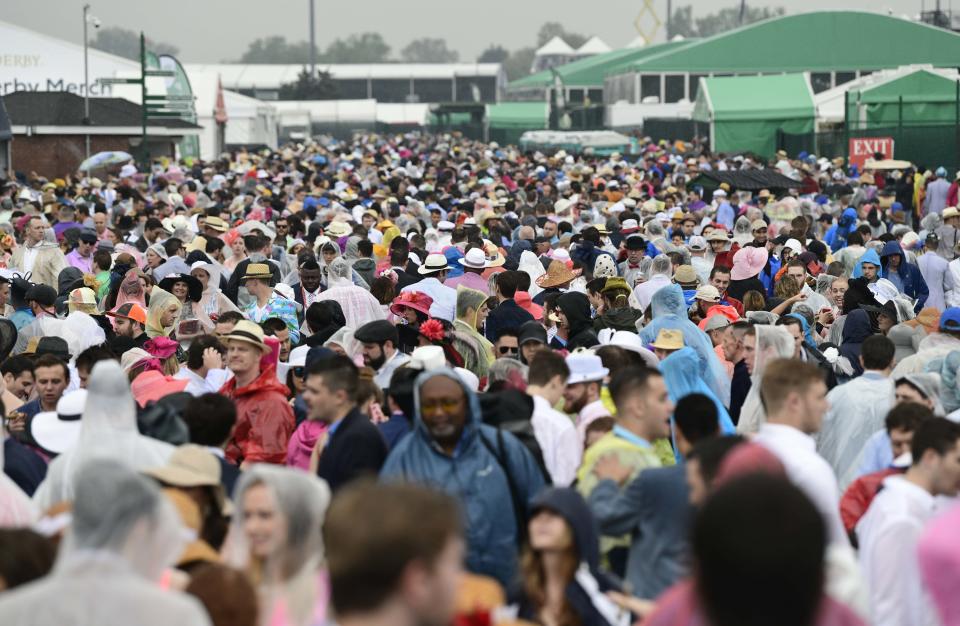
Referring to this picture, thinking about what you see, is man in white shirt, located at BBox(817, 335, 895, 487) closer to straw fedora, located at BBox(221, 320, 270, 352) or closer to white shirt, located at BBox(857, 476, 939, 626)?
white shirt, located at BBox(857, 476, 939, 626)

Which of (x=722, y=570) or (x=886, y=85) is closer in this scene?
(x=722, y=570)

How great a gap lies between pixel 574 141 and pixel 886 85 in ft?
50.0

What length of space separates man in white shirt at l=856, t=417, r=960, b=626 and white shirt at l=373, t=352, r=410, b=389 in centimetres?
373

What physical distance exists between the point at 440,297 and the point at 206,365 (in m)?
3.07

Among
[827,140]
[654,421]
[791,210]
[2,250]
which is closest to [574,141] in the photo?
[827,140]

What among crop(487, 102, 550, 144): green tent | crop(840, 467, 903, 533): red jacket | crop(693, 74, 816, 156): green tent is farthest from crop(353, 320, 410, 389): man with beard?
crop(487, 102, 550, 144): green tent

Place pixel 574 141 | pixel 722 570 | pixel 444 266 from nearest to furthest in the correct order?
pixel 722 570 → pixel 444 266 → pixel 574 141

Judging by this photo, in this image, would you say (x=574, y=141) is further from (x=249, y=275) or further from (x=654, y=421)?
(x=654, y=421)

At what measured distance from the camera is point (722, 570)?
9.86 feet

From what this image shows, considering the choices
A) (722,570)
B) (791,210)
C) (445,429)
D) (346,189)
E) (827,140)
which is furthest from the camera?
(827,140)

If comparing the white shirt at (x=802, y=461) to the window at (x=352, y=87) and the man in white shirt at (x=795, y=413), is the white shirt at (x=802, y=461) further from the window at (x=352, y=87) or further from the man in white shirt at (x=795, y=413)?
the window at (x=352, y=87)

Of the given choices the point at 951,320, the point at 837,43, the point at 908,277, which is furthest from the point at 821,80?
the point at 951,320

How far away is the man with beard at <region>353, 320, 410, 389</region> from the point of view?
896cm

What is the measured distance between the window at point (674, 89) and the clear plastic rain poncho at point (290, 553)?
228 feet
